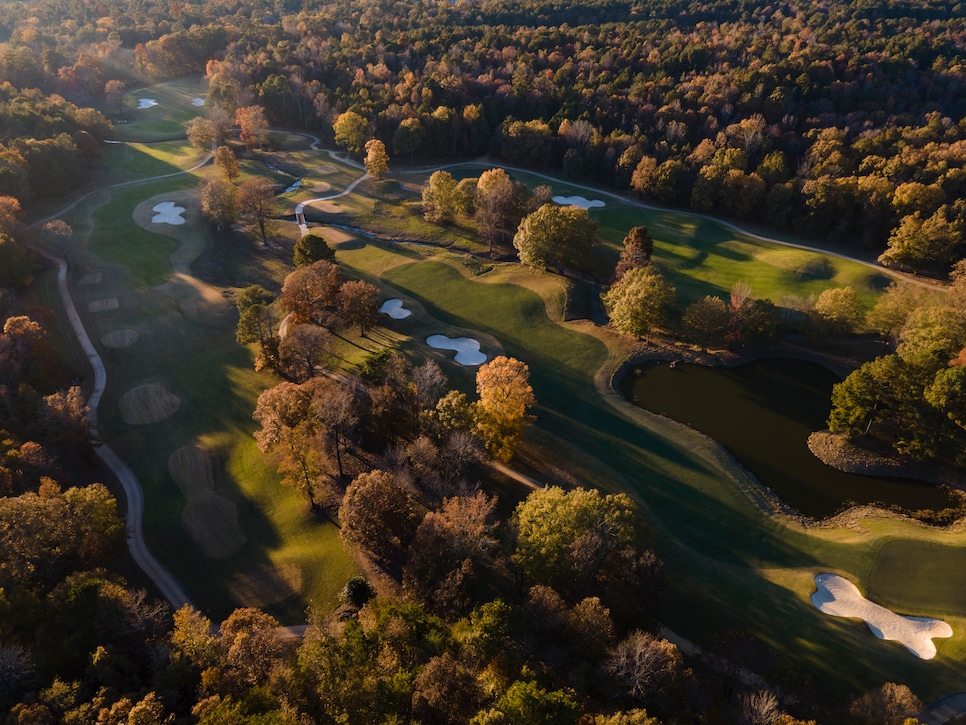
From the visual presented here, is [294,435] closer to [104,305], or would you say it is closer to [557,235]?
[104,305]

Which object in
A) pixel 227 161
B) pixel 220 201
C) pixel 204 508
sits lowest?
pixel 204 508

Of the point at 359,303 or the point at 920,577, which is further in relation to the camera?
the point at 359,303

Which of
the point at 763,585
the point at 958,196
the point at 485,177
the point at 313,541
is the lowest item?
the point at 313,541

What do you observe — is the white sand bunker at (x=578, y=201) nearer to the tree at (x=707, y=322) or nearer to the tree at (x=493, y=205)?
the tree at (x=493, y=205)

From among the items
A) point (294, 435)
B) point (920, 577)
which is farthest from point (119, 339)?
point (920, 577)

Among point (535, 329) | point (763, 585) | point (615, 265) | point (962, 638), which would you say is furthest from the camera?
point (615, 265)

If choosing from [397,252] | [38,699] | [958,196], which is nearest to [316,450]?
[38,699]

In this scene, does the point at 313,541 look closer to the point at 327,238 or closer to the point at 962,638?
the point at 962,638

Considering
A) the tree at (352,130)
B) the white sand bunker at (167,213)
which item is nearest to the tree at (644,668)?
the white sand bunker at (167,213)
